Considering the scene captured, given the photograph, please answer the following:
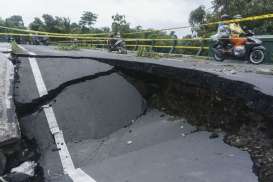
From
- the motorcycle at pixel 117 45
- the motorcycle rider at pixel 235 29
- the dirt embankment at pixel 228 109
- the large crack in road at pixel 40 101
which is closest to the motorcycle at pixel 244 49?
the motorcycle rider at pixel 235 29

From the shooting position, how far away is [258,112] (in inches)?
189

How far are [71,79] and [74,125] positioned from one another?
1630mm

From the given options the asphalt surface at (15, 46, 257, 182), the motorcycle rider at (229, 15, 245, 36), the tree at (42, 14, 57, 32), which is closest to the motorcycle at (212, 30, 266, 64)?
the motorcycle rider at (229, 15, 245, 36)

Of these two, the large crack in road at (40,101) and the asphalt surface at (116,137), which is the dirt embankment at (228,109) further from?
the large crack in road at (40,101)

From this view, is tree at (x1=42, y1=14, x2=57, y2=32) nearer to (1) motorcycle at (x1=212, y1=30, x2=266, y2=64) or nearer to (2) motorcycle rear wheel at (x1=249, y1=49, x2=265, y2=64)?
(1) motorcycle at (x1=212, y1=30, x2=266, y2=64)

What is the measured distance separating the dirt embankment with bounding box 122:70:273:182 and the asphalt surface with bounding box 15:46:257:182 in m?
0.19

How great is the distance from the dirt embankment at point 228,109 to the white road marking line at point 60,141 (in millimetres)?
2087

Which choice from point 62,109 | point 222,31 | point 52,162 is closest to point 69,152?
point 52,162

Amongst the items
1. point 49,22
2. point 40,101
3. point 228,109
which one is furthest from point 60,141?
point 49,22

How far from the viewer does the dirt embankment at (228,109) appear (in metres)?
4.56

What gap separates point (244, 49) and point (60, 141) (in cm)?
742

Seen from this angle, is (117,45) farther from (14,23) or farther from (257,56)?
(14,23)

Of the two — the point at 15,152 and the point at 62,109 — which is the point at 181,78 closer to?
the point at 62,109

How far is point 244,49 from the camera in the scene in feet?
37.0
